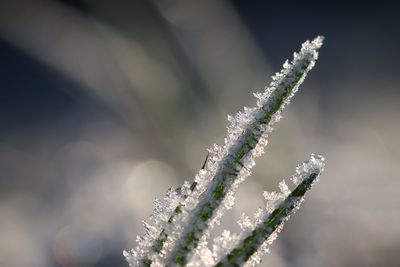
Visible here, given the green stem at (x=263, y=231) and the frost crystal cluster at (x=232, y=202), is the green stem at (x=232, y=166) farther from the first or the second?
the green stem at (x=263, y=231)

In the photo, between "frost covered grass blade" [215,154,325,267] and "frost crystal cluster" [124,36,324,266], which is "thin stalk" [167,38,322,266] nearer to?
"frost crystal cluster" [124,36,324,266]

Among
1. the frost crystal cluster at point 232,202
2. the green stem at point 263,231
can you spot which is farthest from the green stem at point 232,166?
the green stem at point 263,231

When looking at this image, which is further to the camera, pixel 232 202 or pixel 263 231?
pixel 232 202

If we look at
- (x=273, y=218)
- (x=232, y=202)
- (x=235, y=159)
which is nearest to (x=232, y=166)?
(x=235, y=159)

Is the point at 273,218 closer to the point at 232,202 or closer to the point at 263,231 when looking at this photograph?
the point at 263,231

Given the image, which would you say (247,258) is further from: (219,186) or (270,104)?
(270,104)

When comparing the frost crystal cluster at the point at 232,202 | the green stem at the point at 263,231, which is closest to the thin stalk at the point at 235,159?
the frost crystal cluster at the point at 232,202

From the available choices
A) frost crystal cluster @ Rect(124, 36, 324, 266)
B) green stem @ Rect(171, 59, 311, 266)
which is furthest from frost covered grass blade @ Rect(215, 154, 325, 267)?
green stem @ Rect(171, 59, 311, 266)

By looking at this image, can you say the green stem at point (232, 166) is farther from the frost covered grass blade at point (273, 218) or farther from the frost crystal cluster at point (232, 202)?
the frost covered grass blade at point (273, 218)

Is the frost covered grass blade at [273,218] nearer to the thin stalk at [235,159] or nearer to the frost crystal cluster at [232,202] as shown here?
the frost crystal cluster at [232,202]
